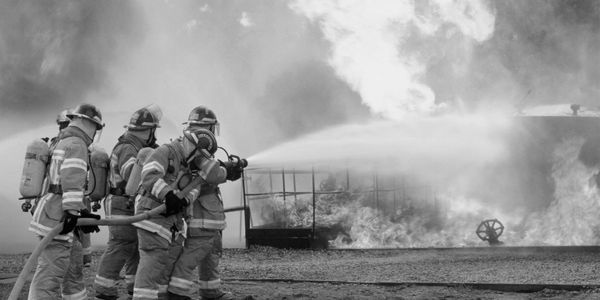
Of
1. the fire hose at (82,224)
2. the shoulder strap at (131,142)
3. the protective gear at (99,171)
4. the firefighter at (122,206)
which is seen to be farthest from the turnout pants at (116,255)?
the fire hose at (82,224)

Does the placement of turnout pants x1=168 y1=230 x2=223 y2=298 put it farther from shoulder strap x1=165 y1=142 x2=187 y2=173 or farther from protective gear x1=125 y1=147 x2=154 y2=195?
protective gear x1=125 y1=147 x2=154 y2=195

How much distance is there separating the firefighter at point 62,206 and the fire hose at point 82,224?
12cm

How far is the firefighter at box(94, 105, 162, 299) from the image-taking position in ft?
22.9

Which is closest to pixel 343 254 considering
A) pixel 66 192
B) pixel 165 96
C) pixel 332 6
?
pixel 66 192

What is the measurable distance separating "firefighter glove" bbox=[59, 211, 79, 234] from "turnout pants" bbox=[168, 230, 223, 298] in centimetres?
129

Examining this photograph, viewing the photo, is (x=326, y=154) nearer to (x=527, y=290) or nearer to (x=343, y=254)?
(x=343, y=254)

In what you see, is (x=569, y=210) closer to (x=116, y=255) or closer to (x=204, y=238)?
(x=204, y=238)

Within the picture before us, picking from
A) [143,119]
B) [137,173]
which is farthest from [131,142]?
[137,173]

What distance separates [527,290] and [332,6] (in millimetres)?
12418

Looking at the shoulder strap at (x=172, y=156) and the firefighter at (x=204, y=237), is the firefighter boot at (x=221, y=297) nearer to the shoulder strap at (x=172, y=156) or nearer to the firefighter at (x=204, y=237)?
the firefighter at (x=204, y=237)

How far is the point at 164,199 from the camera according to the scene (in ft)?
20.1

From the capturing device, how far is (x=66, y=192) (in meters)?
5.62

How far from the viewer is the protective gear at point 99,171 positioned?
7297 millimetres

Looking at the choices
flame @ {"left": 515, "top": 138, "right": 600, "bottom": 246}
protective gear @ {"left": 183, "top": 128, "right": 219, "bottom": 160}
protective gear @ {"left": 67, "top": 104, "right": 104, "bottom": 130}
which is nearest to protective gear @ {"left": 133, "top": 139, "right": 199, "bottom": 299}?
protective gear @ {"left": 183, "top": 128, "right": 219, "bottom": 160}
